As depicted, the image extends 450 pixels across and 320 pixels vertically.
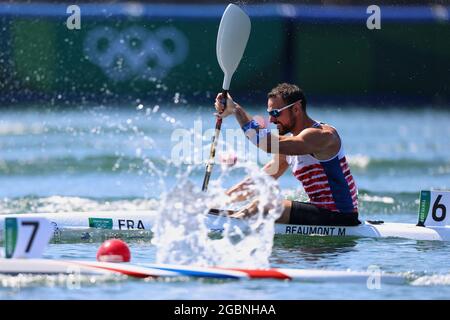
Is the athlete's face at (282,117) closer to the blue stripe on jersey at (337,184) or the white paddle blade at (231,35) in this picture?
the blue stripe on jersey at (337,184)

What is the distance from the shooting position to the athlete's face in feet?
34.5

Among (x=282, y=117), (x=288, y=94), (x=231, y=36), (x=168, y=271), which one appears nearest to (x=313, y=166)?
(x=282, y=117)

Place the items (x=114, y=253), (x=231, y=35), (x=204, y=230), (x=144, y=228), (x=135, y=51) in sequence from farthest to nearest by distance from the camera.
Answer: (x=135, y=51) < (x=231, y=35) < (x=144, y=228) < (x=204, y=230) < (x=114, y=253)

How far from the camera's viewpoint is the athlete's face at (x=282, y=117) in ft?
34.5

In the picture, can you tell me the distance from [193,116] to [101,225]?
12321 millimetres

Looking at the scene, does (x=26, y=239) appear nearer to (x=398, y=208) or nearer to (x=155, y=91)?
(x=398, y=208)

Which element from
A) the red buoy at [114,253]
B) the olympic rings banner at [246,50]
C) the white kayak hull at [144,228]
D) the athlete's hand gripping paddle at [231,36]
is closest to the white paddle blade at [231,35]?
the athlete's hand gripping paddle at [231,36]

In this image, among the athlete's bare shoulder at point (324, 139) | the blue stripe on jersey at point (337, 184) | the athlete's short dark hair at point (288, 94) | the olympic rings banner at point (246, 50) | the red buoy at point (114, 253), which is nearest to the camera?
the red buoy at point (114, 253)

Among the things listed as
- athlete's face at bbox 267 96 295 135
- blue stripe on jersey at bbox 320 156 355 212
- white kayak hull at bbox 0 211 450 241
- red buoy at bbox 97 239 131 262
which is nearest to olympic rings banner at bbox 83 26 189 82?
white kayak hull at bbox 0 211 450 241

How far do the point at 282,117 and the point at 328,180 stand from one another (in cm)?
65

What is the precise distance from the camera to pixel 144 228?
11.1m

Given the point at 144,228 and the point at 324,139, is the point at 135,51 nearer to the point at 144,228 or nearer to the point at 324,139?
the point at 144,228

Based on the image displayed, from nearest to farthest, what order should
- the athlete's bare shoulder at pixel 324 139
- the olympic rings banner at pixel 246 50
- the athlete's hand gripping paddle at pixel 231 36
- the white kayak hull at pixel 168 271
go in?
1. the white kayak hull at pixel 168 271
2. the athlete's bare shoulder at pixel 324 139
3. the athlete's hand gripping paddle at pixel 231 36
4. the olympic rings banner at pixel 246 50

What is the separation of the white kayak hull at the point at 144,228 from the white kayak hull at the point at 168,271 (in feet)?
6.56
